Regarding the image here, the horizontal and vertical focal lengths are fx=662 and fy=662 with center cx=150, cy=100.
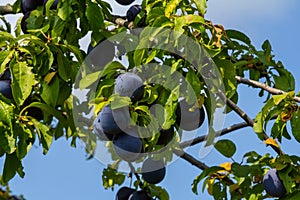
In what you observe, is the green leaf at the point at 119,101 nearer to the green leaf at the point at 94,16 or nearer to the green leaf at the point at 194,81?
the green leaf at the point at 194,81

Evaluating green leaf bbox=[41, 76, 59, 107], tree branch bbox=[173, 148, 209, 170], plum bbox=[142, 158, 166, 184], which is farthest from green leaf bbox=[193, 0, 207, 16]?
tree branch bbox=[173, 148, 209, 170]

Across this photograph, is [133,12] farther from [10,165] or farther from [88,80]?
[10,165]

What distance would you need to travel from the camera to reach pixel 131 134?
172 centimetres

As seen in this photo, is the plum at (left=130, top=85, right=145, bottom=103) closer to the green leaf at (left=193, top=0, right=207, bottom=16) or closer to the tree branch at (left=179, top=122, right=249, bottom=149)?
the green leaf at (left=193, top=0, right=207, bottom=16)

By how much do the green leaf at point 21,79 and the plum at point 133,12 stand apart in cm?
46

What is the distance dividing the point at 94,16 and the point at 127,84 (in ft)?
0.92

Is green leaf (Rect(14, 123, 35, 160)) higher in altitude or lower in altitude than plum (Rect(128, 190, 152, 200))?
lower

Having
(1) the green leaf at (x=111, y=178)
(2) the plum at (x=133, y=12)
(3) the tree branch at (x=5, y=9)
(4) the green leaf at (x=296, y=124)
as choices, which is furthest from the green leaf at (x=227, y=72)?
(3) the tree branch at (x=5, y=9)

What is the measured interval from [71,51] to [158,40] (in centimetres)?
30

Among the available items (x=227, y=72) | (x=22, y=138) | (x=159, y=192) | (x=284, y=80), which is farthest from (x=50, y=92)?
(x=284, y=80)

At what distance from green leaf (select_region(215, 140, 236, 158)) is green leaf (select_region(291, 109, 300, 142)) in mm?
439

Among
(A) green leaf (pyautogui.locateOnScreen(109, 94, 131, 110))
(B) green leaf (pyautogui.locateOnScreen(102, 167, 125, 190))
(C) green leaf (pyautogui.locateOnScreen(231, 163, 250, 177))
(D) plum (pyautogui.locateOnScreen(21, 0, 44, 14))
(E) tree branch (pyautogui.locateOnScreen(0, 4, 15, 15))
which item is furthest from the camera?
(B) green leaf (pyautogui.locateOnScreen(102, 167, 125, 190))

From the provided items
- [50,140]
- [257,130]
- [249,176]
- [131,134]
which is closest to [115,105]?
[131,134]

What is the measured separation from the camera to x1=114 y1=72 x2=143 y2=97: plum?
1673 mm
